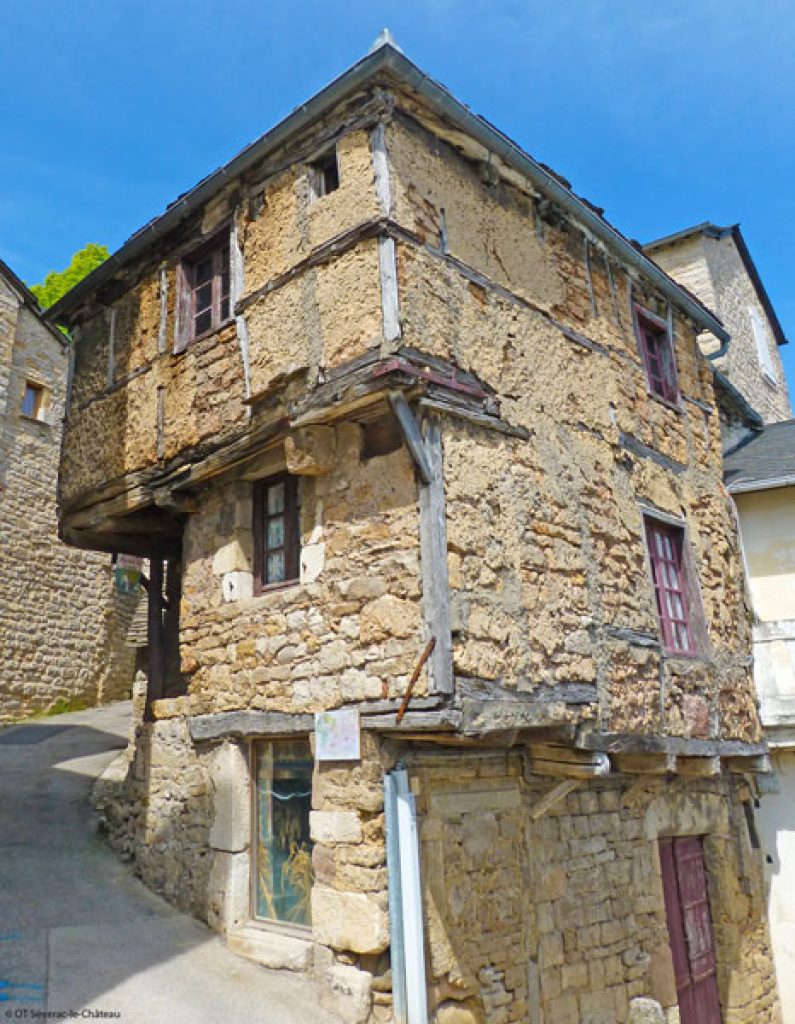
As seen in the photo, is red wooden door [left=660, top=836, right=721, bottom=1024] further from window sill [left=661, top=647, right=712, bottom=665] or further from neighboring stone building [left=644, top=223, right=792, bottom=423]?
neighboring stone building [left=644, top=223, right=792, bottom=423]

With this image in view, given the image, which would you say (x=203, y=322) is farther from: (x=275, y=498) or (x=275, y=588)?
(x=275, y=588)

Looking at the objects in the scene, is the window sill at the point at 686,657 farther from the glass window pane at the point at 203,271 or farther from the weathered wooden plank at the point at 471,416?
the glass window pane at the point at 203,271

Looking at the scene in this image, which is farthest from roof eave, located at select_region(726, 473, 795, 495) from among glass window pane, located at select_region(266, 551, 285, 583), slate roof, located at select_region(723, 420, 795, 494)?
glass window pane, located at select_region(266, 551, 285, 583)

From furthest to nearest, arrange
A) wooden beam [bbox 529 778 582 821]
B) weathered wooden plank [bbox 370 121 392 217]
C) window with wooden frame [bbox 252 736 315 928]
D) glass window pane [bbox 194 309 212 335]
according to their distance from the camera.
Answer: glass window pane [bbox 194 309 212 335]
wooden beam [bbox 529 778 582 821]
window with wooden frame [bbox 252 736 315 928]
weathered wooden plank [bbox 370 121 392 217]

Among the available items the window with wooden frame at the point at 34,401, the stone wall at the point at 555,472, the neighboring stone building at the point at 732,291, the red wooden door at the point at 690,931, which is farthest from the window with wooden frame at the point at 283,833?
the window with wooden frame at the point at 34,401

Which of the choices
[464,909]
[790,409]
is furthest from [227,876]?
[790,409]

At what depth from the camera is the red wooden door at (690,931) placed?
6.79 meters

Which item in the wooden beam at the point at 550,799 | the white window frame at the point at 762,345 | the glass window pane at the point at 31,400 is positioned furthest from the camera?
the white window frame at the point at 762,345

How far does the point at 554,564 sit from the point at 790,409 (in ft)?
42.7

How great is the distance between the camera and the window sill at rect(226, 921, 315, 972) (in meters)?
5.06

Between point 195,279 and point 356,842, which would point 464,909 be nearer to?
point 356,842

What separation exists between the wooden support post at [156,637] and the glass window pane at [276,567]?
190 centimetres

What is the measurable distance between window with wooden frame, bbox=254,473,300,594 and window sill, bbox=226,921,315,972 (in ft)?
7.86

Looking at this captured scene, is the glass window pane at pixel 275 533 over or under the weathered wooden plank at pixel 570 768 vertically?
over
